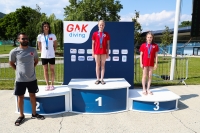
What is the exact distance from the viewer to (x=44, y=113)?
14.5ft

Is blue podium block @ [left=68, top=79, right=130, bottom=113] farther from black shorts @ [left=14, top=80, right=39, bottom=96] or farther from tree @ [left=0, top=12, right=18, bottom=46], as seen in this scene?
tree @ [left=0, top=12, right=18, bottom=46]

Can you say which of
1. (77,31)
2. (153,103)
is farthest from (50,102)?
(77,31)

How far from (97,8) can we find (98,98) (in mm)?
38247

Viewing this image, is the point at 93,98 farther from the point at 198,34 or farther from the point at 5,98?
the point at 198,34

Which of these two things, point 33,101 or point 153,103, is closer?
point 33,101

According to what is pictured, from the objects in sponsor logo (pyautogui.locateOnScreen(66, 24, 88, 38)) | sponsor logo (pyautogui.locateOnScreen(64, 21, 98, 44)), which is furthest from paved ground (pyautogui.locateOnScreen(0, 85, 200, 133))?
sponsor logo (pyautogui.locateOnScreen(66, 24, 88, 38))

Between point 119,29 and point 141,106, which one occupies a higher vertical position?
point 119,29

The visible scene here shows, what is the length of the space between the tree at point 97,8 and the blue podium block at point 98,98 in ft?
116

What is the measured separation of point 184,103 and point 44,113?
3.73 meters

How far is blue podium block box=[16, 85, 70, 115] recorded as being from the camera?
435 centimetres

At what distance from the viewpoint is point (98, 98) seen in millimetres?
4480

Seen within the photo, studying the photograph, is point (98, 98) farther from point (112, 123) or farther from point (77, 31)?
point (77, 31)

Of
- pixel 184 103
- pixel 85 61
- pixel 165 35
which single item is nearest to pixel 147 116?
pixel 184 103

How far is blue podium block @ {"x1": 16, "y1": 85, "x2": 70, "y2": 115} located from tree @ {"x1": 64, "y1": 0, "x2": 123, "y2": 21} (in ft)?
116
